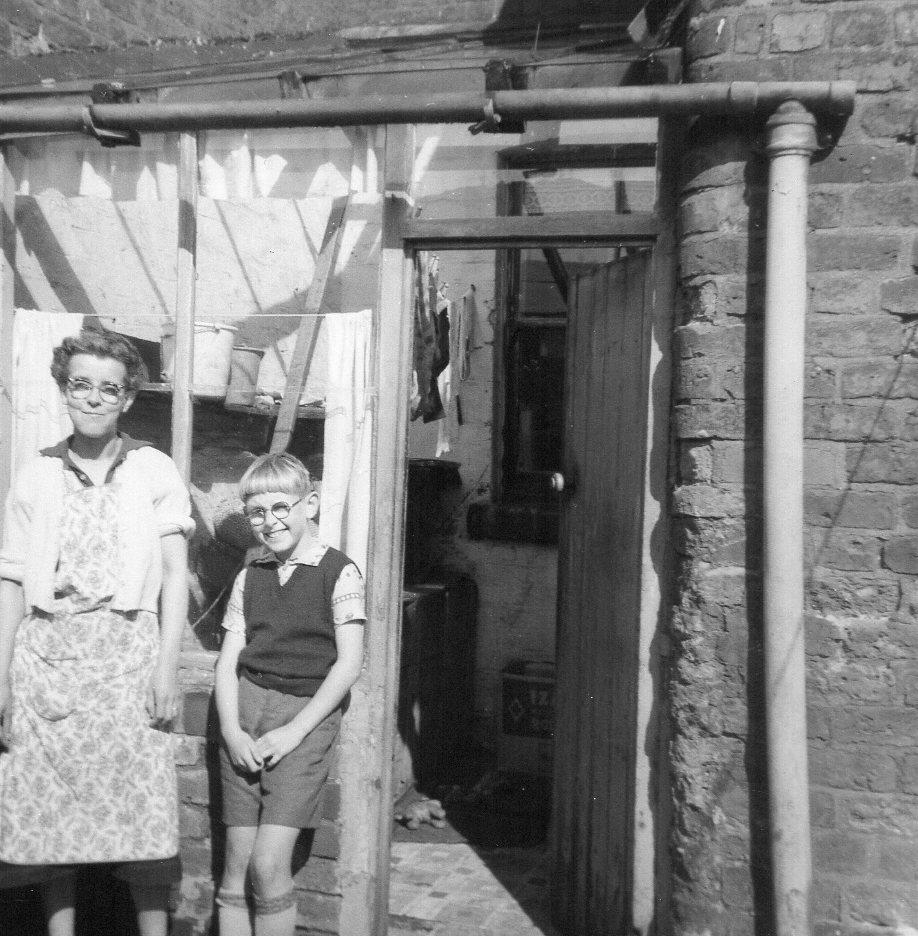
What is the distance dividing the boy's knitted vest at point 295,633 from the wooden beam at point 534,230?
127 cm

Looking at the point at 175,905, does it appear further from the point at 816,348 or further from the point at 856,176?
the point at 856,176

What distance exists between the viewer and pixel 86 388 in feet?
10.2

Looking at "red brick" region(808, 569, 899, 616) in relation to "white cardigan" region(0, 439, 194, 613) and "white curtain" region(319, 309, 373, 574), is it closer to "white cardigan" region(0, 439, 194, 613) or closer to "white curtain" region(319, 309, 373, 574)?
"white curtain" region(319, 309, 373, 574)

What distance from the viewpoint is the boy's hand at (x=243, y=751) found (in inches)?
121

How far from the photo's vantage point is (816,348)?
2.92 m

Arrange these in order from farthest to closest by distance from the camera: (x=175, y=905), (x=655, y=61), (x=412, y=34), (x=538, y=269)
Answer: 1. (x=538, y=269)
2. (x=412, y=34)
3. (x=175, y=905)
4. (x=655, y=61)

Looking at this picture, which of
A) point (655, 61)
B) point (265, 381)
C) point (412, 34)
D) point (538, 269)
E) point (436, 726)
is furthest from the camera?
point (538, 269)

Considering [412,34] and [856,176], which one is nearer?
[856,176]

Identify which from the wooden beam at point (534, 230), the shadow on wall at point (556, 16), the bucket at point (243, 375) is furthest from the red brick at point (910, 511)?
the shadow on wall at point (556, 16)

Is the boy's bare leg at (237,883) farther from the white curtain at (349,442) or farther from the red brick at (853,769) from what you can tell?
the red brick at (853,769)

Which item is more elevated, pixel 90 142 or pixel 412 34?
pixel 412 34

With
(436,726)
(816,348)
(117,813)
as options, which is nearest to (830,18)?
(816,348)

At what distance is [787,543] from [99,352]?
7.39ft

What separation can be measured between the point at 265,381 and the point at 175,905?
211cm
